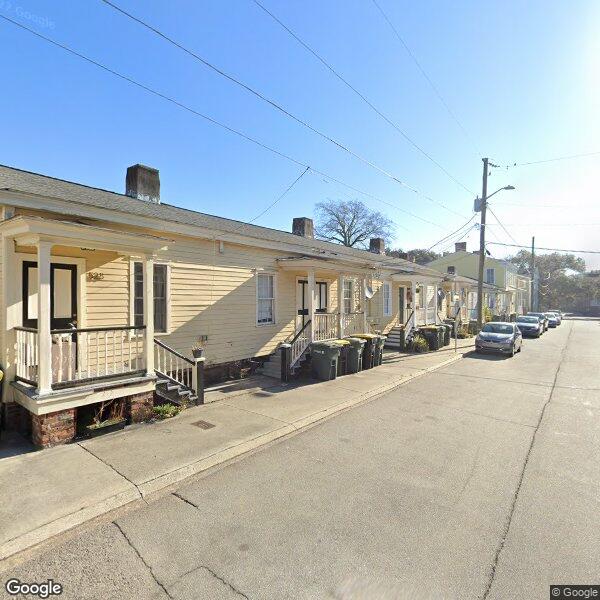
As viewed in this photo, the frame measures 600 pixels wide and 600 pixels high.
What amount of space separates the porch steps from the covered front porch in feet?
1.64

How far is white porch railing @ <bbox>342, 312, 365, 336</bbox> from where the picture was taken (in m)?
13.3

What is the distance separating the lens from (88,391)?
620cm

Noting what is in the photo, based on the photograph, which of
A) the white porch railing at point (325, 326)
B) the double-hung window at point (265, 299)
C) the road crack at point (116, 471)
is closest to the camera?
the road crack at point (116, 471)

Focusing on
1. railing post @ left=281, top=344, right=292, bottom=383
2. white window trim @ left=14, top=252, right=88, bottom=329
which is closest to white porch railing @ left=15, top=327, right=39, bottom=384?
white window trim @ left=14, top=252, right=88, bottom=329

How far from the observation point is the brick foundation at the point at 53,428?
5.73m

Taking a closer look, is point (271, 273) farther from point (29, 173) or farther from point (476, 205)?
point (476, 205)

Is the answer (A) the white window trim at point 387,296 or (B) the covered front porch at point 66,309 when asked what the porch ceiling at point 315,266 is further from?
(A) the white window trim at point 387,296

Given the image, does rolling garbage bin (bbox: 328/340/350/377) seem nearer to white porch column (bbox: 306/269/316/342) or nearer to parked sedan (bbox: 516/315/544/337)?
white porch column (bbox: 306/269/316/342)

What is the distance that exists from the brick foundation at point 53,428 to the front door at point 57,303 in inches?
30.7

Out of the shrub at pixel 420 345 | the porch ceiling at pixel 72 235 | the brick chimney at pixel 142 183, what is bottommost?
the shrub at pixel 420 345

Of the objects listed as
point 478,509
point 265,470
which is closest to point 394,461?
point 478,509

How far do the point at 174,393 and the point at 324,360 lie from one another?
Result: 15.6 ft

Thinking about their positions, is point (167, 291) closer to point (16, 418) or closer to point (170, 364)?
point (170, 364)

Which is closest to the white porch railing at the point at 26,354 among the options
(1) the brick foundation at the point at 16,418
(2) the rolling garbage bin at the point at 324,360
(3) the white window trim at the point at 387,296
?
(1) the brick foundation at the point at 16,418
